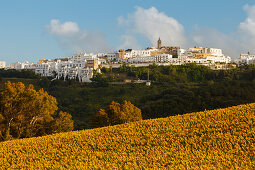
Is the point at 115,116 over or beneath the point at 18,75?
beneath

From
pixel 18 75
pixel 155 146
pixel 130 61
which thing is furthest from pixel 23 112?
pixel 130 61

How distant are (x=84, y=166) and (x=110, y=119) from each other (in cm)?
1690

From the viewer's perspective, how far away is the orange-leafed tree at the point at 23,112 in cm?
2680

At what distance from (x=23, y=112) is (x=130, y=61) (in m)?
85.1

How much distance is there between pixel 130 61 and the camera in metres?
112

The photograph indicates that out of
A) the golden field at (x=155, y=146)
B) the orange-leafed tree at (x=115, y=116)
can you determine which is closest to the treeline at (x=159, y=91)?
the orange-leafed tree at (x=115, y=116)

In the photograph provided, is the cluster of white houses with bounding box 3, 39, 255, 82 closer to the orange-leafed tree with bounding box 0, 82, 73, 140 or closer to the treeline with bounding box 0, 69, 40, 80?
the treeline with bounding box 0, 69, 40, 80

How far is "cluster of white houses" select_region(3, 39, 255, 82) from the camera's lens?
9669 centimetres

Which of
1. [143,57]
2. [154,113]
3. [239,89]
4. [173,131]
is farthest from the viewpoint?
[143,57]

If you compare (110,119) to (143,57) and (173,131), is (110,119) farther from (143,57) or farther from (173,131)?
(143,57)

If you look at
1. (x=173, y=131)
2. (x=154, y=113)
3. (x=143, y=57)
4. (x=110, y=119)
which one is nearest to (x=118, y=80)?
(x=143, y=57)

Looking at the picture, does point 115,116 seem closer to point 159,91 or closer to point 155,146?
point 155,146

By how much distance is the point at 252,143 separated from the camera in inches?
616

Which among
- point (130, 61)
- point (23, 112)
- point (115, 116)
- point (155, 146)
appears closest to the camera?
point (155, 146)
